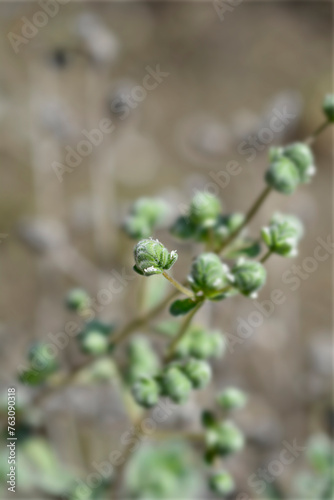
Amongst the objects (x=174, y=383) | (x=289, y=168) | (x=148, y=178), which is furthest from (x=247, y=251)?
(x=148, y=178)

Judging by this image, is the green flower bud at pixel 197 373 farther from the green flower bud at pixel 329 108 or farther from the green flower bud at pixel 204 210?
the green flower bud at pixel 329 108

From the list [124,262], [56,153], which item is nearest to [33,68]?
[56,153]

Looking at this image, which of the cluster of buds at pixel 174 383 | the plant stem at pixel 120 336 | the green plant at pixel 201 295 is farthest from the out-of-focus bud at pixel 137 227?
the cluster of buds at pixel 174 383

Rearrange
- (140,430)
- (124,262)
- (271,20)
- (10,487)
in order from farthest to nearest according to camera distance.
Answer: (271,20) < (124,262) < (10,487) < (140,430)

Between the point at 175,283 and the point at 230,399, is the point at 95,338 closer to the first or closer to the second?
the point at 230,399

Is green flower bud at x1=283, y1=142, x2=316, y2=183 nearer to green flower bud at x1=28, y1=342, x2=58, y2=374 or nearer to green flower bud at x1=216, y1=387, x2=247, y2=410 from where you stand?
green flower bud at x1=216, y1=387, x2=247, y2=410

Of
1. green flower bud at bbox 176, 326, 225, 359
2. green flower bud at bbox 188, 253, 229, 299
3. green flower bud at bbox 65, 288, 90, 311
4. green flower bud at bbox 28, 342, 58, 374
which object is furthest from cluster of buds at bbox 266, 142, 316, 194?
green flower bud at bbox 28, 342, 58, 374

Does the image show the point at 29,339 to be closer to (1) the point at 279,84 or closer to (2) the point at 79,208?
(2) the point at 79,208
